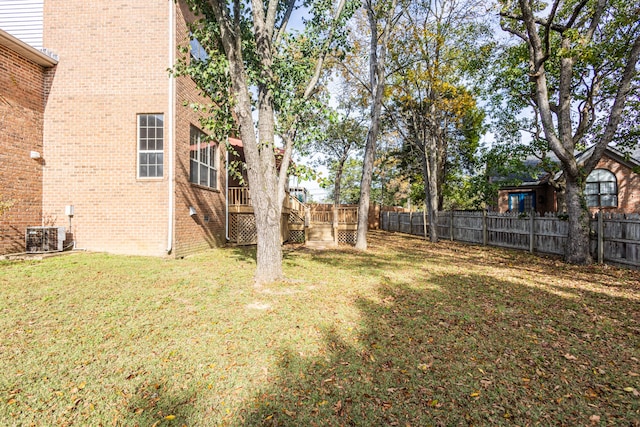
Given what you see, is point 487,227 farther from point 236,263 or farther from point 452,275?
point 236,263

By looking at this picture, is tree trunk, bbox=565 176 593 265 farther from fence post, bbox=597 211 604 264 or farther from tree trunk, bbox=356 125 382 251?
tree trunk, bbox=356 125 382 251

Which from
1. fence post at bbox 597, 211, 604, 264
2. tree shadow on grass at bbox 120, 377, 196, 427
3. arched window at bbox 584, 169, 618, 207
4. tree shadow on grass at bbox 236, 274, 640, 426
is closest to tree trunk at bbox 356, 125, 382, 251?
fence post at bbox 597, 211, 604, 264

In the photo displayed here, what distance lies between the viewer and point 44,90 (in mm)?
8812

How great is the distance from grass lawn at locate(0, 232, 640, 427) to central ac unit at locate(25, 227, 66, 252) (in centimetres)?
238

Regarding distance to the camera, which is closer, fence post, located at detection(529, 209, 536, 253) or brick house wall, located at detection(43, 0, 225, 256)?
brick house wall, located at detection(43, 0, 225, 256)

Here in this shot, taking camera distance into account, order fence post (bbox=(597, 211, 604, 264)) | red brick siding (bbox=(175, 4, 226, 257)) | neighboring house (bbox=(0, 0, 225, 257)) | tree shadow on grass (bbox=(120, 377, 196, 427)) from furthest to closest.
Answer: red brick siding (bbox=(175, 4, 226, 257)) → fence post (bbox=(597, 211, 604, 264)) → neighboring house (bbox=(0, 0, 225, 257)) → tree shadow on grass (bbox=(120, 377, 196, 427))

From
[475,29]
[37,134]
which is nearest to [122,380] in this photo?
[37,134]

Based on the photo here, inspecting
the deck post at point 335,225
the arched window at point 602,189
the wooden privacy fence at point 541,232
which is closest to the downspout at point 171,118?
the deck post at point 335,225

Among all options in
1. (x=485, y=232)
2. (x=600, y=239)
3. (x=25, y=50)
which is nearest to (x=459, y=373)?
(x=600, y=239)

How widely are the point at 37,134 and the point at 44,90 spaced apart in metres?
1.35

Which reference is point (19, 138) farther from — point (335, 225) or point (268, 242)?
point (335, 225)

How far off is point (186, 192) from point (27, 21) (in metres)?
6.73

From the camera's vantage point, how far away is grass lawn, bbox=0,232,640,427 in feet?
8.18

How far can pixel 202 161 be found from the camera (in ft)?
36.1
